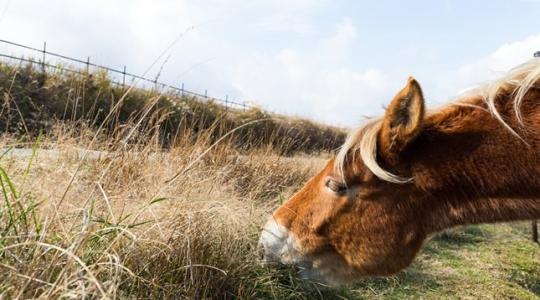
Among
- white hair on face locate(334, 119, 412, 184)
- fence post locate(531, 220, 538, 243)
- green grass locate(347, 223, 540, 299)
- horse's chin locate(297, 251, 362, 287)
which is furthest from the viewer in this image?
fence post locate(531, 220, 538, 243)

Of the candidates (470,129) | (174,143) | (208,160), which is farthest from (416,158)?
(208,160)

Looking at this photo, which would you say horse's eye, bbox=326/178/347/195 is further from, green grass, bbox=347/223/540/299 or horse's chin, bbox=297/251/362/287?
green grass, bbox=347/223/540/299

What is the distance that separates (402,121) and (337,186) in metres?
0.55

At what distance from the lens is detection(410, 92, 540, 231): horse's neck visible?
239 cm

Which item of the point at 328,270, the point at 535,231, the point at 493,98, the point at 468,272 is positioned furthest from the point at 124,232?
the point at 535,231

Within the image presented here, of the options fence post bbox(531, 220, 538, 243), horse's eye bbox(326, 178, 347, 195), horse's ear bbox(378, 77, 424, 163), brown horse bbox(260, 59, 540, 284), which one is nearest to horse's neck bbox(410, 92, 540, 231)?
brown horse bbox(260, 59, 540, 284)

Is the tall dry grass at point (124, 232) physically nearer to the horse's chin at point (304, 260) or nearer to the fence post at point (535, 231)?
the horse's chin at point (304, 260)

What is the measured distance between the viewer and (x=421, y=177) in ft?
8.21

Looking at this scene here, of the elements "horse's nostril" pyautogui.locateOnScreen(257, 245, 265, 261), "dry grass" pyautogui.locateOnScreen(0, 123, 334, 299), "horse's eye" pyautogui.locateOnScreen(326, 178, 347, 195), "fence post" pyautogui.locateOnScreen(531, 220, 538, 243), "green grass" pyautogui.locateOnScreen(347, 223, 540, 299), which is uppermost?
"horse's eye" pyautogui.locateOnScreen(326, 178, 347, 195)

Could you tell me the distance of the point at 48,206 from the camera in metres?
2.19

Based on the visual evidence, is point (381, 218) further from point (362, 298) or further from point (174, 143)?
point (174, 143)

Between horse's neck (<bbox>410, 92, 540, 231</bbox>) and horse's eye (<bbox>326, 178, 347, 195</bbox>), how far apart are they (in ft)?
1.33

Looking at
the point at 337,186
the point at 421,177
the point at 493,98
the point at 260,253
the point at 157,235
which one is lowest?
the point at 260,253

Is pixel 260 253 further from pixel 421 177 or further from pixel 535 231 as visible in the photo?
pixel 535 231
